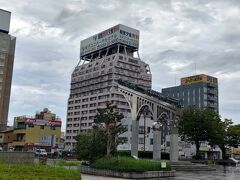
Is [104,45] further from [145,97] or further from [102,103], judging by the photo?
[145,97]

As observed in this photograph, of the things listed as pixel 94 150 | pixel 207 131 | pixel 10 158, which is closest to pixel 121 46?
pixel 207 131

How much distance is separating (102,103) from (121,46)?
25.6 m

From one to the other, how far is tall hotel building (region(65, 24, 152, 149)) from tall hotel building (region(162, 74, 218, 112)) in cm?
2043

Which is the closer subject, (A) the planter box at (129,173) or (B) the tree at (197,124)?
(A) the planter box at (129,173)

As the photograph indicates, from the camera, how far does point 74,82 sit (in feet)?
525

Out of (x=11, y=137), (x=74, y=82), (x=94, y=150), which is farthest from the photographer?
(x=74, y=82)

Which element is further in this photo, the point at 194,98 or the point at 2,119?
the point at 194,98

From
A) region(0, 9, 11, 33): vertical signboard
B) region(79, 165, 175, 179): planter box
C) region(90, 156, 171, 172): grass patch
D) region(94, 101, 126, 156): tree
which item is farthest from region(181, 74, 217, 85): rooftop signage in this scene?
region(79, 165, 175, 179): planter box

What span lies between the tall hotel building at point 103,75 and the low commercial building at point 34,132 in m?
38.2

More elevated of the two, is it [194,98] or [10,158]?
[194,98]

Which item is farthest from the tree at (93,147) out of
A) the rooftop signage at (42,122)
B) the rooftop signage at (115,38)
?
the rooftop signage at (115,38)

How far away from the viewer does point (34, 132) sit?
96.9 meters

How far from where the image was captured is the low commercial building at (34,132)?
95500 mm

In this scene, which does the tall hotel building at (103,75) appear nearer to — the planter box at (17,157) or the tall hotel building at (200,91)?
the tall hotel building at (200,91)
